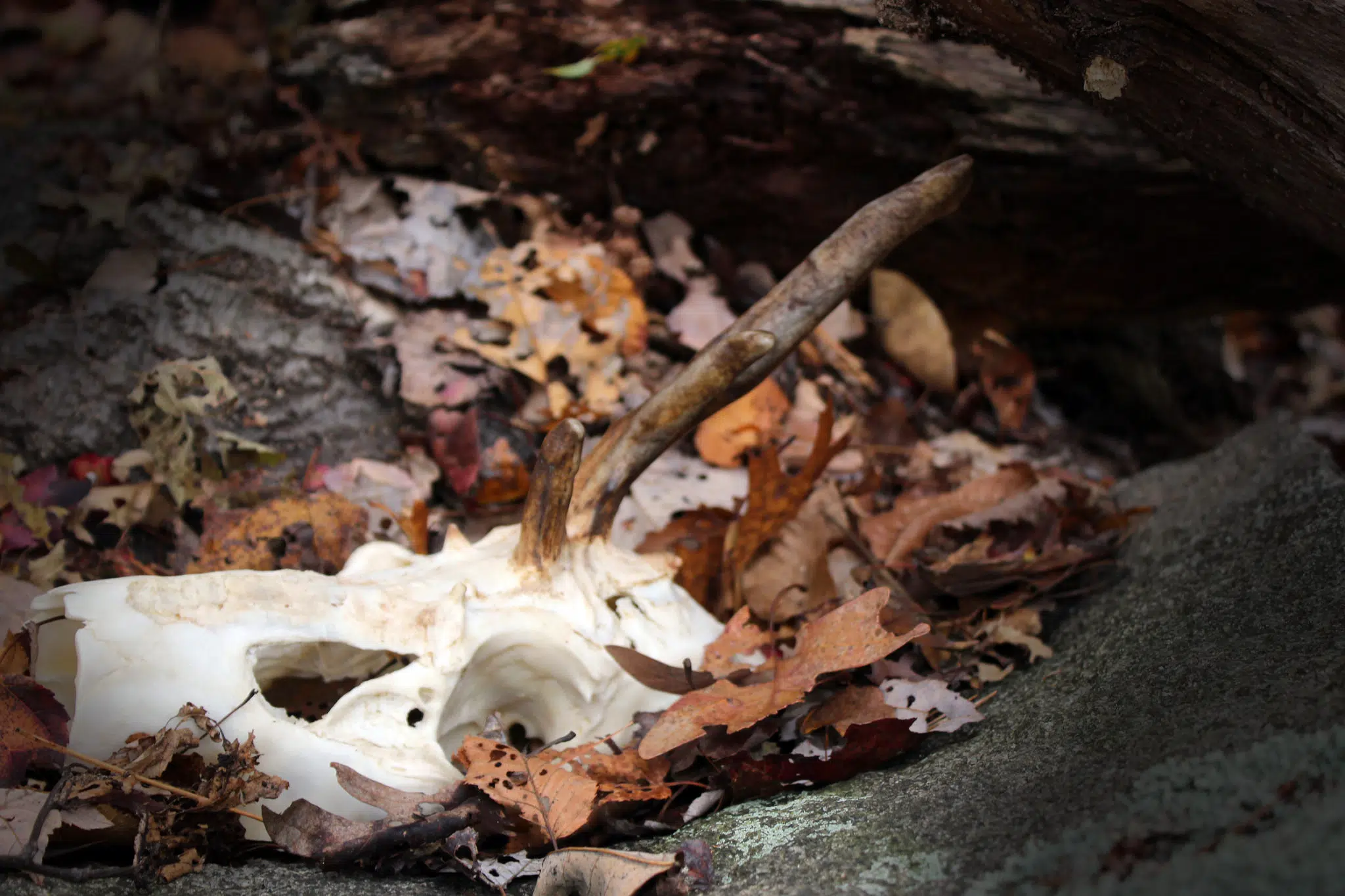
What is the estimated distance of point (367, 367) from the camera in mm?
2336

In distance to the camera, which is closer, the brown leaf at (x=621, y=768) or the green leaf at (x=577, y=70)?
the brown leaf at (x=621, y=768)

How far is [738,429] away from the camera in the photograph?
2449mm

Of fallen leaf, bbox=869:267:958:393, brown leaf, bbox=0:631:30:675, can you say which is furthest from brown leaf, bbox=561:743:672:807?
fallen leaf, bbox=869:267:958:393

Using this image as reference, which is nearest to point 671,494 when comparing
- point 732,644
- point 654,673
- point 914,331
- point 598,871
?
point 732,644

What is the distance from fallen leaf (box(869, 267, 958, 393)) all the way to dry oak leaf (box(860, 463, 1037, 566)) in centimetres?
80

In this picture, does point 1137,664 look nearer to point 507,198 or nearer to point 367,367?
point 367,367

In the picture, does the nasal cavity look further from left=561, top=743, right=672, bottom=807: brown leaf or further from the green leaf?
the green leaf

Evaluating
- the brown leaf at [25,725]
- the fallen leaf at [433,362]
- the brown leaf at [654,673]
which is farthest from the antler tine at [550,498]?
the fallen leaf at [433,362]

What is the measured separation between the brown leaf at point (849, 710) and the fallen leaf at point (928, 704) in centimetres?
3

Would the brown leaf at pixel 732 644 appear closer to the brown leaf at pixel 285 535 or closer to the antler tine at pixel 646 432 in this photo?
the antler tine at pixel 646 432

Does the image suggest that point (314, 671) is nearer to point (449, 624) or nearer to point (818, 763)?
point (449, 624)

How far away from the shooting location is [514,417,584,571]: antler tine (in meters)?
1.50

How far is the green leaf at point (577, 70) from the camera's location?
248cm

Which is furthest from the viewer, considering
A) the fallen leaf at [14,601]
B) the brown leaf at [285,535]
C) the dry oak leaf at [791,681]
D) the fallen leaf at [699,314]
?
the fallen leaf at [699,314]
